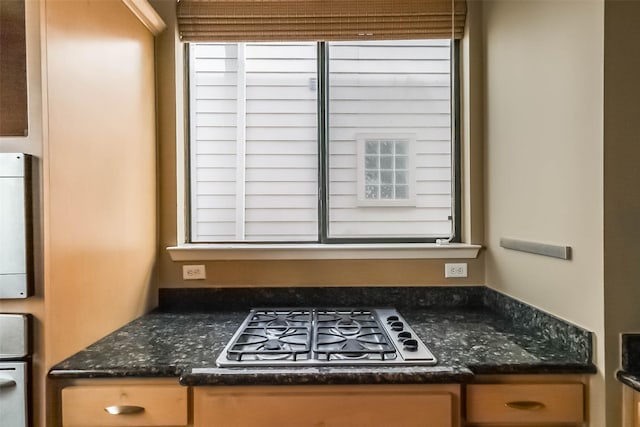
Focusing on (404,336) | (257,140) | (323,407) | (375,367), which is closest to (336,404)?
(323,407)

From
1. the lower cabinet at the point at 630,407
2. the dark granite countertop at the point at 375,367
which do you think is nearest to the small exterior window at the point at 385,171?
the dark granite countertop at the point at 375,367

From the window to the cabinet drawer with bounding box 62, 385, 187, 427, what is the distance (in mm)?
1022

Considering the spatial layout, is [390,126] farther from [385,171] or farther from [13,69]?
[13,69]

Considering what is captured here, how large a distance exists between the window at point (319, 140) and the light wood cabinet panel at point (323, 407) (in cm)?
105

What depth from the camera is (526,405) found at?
135cm

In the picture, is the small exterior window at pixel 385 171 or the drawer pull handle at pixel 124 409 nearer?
the drawer pull handle at pixel 124 409

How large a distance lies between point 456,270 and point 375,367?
971mm

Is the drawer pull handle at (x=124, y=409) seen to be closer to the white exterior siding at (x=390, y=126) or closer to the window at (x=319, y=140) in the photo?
the window at (x=319, y=140)

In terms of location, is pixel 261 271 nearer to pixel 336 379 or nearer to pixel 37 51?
pixel 336 379

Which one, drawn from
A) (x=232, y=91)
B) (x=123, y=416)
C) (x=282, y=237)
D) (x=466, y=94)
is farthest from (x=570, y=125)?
(x=123, y=416)

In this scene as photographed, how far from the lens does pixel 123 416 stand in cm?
133

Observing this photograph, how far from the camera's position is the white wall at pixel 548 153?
1304 mm

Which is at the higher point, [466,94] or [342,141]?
[466,94]

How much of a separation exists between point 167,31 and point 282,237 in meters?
1.24
